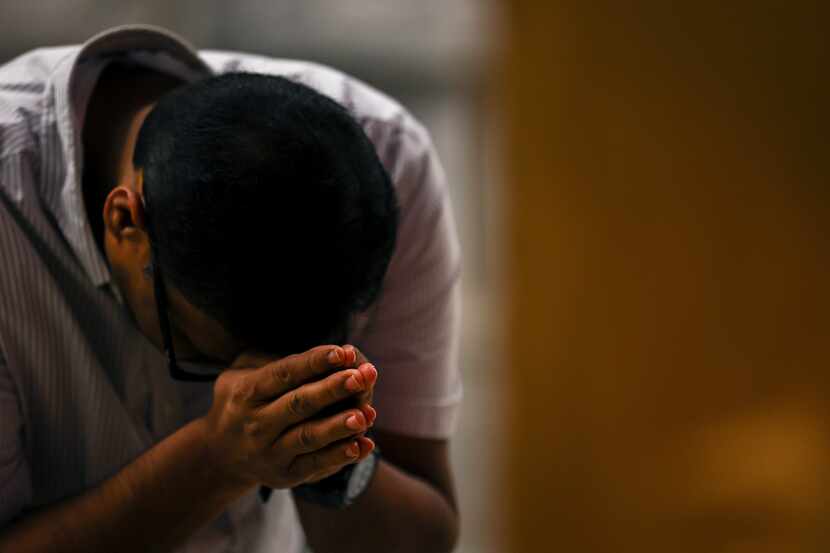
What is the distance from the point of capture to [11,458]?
676mm

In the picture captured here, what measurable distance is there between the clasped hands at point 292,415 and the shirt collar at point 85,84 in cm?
15

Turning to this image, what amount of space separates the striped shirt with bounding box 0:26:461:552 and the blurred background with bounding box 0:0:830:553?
0.16 meters

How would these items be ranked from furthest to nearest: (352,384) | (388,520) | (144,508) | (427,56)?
(427,56) < (388,520) < (144,508) < (352,384)

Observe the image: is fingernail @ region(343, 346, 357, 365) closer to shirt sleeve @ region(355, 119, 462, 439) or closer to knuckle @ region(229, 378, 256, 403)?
knuckle @ region(229, 378, 256, 403)

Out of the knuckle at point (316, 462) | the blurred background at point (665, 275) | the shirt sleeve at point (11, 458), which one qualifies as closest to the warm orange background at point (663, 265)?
the blurred background at point (665, 275)

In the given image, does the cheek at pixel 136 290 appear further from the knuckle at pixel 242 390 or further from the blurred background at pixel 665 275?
the blurred background at pixel 665 275

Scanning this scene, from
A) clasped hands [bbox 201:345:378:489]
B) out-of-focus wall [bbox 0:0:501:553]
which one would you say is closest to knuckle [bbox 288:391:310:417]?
clasped hands [bbox 201:345:378:489]

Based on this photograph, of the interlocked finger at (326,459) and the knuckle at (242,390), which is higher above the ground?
the knuckle at (242,390)

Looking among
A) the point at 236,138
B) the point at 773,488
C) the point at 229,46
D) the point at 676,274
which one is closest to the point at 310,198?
the point at 236,138

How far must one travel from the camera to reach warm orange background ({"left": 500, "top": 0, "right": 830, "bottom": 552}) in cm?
55

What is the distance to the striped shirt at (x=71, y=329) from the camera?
0.67 m

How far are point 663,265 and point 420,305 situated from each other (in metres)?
0.32

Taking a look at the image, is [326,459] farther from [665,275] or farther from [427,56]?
[427,56]

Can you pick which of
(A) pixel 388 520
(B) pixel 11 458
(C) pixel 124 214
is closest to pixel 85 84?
(C) pixel 124 214
